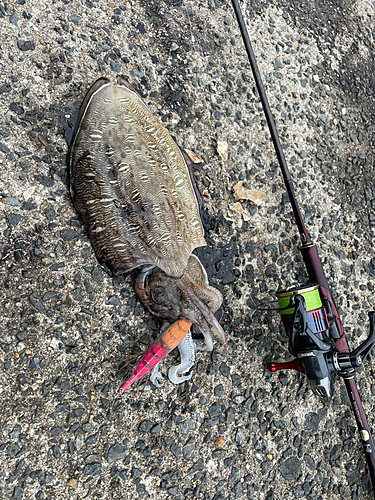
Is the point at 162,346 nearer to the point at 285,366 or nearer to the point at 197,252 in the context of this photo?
the point at 197,252

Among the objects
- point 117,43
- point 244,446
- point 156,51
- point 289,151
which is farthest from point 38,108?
point 244,446

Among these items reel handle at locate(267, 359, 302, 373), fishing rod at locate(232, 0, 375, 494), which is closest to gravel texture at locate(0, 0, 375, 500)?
reel handle at locate(267, 359, 302, 373)

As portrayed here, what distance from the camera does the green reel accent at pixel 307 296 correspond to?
2807 mm

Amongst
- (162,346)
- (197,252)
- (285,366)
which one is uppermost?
(197,252)

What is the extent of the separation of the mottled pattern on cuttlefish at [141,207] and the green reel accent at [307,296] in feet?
1.48

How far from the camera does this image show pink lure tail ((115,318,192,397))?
105 inches

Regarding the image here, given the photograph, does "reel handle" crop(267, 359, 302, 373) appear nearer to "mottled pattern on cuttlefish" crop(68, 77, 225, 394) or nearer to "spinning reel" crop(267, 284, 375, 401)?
"spinning reel" crop(267, 284, 375, 401)

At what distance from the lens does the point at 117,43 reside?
3.23 m

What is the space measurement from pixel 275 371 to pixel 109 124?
2.16 meters

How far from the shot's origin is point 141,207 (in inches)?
103

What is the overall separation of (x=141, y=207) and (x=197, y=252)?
738 millimetres

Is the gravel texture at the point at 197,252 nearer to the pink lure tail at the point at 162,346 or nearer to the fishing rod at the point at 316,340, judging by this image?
the pink lure tail at the point at 162,346

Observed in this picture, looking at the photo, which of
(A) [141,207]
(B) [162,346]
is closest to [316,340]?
(B) [162,346]

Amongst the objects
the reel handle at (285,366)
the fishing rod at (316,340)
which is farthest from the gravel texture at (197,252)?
the fishing rod at (316,340)
